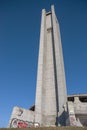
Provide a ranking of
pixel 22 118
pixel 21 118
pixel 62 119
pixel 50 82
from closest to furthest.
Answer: pixel 21 118
pixel 22 118
pixel 62 119
pixel 50 82

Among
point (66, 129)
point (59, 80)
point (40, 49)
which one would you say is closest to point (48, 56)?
point (40, 49)

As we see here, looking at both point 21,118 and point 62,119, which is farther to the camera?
point 62,119

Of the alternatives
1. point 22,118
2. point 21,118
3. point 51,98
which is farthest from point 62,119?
point 21,118

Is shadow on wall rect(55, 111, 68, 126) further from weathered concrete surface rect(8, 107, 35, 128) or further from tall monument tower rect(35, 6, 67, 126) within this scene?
weathered concrete surface rect(8, 107, 35, 128)

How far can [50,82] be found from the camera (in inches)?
1565

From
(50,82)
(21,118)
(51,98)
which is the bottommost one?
(21,118)

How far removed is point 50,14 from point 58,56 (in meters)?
16.7

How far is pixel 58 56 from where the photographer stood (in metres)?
40.8

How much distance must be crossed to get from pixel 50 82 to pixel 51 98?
12.7 feet

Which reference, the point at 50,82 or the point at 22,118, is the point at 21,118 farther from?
the point at 50,82

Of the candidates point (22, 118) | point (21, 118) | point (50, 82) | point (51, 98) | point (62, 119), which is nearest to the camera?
point (21, 118)

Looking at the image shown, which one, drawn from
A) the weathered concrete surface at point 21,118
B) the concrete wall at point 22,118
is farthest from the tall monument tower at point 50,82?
the weathered concrete surface at point 21,118

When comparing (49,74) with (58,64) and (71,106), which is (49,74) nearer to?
(58,64)

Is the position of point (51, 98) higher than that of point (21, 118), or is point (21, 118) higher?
point (51, 98)
